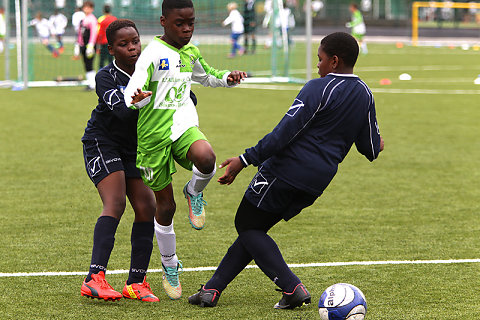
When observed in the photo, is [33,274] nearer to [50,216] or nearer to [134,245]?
[134,245]

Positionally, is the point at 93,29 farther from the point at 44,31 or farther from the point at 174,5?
the point at 174,5

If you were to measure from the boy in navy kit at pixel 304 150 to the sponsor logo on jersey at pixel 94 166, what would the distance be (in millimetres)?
915

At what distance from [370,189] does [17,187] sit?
377cm

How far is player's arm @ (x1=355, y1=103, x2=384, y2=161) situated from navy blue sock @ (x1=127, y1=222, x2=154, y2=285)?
1445 mm

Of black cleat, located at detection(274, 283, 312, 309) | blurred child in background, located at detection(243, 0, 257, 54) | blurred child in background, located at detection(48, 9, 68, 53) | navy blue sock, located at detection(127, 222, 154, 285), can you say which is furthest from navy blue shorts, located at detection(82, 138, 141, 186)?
blurred child in background, located at detection(48, 9, 68, 53)

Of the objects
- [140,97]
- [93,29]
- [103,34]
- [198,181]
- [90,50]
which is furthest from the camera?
[93,29]

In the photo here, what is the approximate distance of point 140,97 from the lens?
15.7 feet

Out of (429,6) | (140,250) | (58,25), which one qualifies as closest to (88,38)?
(58,25)

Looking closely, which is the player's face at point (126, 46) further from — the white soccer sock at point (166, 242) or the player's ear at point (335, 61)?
the player's ear at point (335, 61)

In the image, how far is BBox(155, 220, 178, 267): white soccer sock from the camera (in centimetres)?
535

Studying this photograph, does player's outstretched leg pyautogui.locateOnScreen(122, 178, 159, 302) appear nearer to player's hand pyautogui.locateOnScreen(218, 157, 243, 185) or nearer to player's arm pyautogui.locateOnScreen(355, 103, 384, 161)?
player's hand pyautogui.locateOnScreen(218, 157, 243, 185)

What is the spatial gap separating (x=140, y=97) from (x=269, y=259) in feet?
3.97

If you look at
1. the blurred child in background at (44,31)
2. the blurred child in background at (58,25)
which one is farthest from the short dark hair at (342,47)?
the blurred child in background at (58,25)

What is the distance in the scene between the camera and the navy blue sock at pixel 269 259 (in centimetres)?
498
